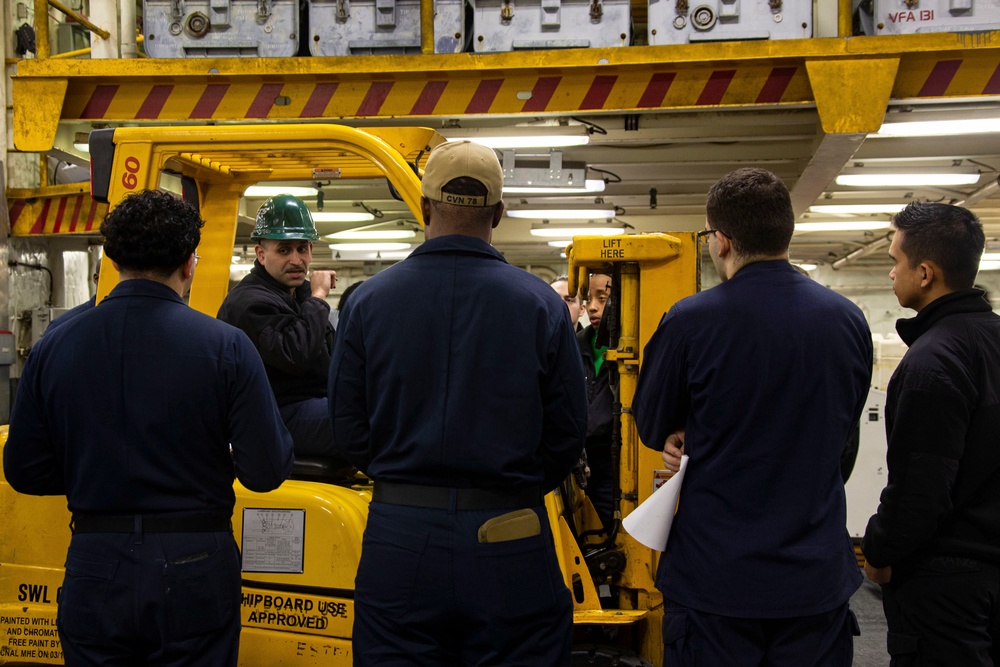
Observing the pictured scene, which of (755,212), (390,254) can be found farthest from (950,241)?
(390,254)

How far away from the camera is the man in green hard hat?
3.53 m

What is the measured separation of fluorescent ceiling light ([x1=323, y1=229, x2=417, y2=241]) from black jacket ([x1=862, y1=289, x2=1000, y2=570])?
9003 millimetres

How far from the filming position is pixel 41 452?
2564mm

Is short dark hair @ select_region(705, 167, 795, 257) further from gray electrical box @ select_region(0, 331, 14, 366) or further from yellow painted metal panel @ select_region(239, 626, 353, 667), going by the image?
gray electrical box @ select_region(0, 331, 14, 366)

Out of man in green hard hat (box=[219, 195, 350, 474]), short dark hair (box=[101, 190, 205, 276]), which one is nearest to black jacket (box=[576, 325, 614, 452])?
man in green hard hat (box=[219, 195, 350, 474])

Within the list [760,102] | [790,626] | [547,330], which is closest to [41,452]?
[547,330]

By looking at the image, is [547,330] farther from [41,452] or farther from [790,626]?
[41,452]

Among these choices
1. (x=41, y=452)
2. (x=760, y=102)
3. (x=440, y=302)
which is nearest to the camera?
(x=440, y=302)

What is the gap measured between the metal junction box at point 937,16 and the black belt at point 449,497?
132 inches

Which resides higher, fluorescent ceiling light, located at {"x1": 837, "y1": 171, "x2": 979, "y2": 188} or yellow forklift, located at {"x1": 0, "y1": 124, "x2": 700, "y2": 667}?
fluorescent ceiling light, located at {"x1": 837, "y1": 171, "x2": 979, "y2": 188}

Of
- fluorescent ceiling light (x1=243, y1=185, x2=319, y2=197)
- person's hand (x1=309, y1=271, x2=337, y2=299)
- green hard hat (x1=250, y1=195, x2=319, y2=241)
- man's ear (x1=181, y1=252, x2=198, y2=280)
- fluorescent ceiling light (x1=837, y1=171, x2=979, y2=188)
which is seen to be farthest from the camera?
fluorescent ceiling light (x1=243, y1=185, x2=319, y2=197)

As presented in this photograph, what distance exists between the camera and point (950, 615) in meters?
2.66

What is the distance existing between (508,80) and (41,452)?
9.64ft

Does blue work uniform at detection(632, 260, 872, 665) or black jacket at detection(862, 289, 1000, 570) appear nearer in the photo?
blue work uniform at detection(632, 260, 872, 665)
